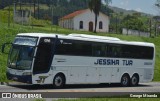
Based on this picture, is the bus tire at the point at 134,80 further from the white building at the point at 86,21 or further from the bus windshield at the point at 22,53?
the white building at the point at 86,21

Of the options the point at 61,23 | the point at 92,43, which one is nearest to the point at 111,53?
the point at 92,43

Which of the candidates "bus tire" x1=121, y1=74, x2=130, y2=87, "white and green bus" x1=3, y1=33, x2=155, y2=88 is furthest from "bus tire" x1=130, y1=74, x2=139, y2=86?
"bus tire" x1=121, y1=74, x2=130, y2=87

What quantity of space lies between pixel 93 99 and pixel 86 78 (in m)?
9.69

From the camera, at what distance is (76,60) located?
25031 millimetres

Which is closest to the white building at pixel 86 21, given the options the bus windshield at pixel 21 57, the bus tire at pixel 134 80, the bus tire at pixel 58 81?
the bus tire at pixel 134 80

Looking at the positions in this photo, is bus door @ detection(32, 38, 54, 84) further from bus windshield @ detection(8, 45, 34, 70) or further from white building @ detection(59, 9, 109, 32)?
white building @ detection(59, 9, 109, 32)

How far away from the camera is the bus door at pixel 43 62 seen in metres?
22.6

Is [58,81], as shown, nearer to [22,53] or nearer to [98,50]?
[22,53]

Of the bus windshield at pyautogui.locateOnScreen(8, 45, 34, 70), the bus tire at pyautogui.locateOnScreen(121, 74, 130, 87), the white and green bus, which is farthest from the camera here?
the bus tire at pyautogui.locateOnScreen(121, 74, 130, 87)

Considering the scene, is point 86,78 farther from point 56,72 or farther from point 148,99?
point 148,99

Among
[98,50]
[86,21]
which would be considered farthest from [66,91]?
[86,21]

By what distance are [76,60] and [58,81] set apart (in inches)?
71.0

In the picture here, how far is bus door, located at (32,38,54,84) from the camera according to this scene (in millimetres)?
22594

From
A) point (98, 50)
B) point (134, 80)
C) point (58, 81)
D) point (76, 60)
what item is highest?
point (98, 50)
